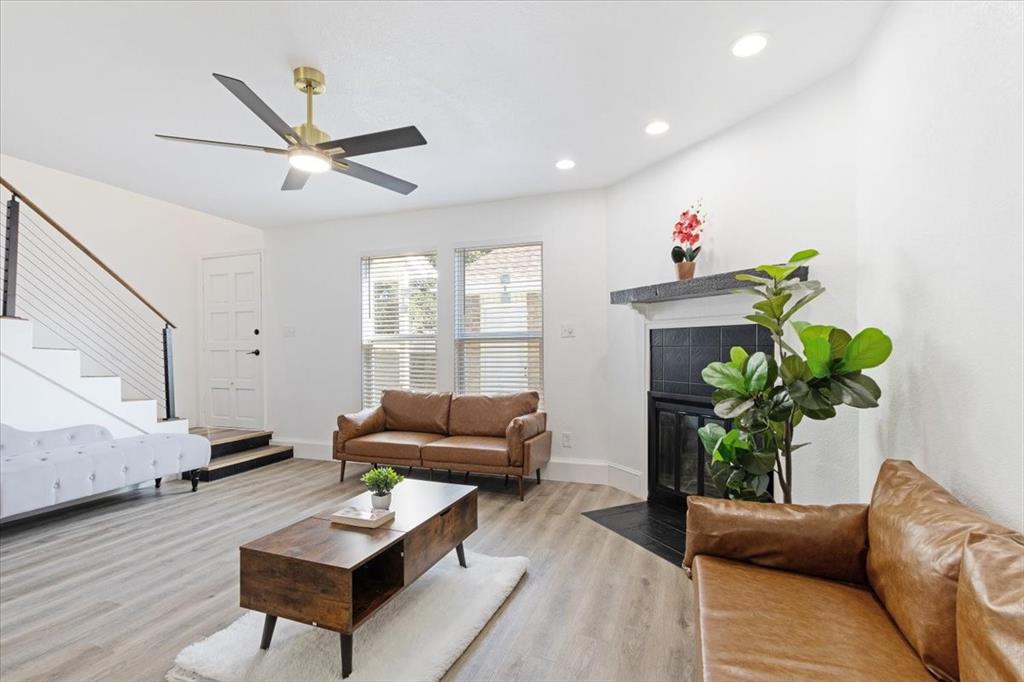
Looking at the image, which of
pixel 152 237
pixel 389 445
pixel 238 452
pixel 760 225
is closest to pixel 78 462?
pixel 238 452

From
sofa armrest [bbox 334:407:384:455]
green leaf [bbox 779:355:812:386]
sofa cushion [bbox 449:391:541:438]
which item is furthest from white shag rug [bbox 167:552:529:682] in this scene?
sofa armrest [bbox 334:407:384:455]

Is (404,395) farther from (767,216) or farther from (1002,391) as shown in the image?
(1002,391)

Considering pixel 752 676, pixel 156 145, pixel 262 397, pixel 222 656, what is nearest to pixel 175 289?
pixel 262 397

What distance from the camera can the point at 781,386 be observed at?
2.03 m

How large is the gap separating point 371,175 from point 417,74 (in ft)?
2.11

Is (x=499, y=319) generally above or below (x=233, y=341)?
above

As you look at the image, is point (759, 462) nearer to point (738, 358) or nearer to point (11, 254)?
point (738, 358)

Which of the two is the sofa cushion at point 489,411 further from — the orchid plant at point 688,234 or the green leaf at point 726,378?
the green leaf at point 726,378

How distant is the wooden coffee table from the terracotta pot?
7.44 feet

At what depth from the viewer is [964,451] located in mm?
1528

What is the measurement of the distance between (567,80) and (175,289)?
5.93 meters

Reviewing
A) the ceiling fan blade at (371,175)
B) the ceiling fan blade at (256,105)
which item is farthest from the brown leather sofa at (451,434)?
the ceiling fan blade at (256,105)

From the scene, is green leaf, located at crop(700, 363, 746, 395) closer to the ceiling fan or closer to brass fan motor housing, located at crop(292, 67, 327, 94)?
the ceiling fan

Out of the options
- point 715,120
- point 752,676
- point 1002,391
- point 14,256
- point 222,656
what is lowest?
point 222,656
